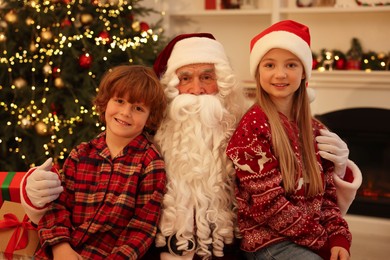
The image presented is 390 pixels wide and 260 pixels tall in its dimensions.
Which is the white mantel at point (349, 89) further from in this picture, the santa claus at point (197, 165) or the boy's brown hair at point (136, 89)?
the boy's brown hair at point (136, 89)

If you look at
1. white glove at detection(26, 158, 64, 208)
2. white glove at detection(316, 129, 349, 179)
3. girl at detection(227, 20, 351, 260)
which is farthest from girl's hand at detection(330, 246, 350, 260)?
white glove at detection(26, 158, 64, 208)

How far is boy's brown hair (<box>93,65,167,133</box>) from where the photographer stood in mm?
1858

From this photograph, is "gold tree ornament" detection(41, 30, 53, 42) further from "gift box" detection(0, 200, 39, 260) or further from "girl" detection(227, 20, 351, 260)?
"girl" detection(227, 20, 351, 260)

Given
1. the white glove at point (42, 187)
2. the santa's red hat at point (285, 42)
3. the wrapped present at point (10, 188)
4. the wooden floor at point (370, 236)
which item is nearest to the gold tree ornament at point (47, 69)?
the wrapped present at point (10, 188)

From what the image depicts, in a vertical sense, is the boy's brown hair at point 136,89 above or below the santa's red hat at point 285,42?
below

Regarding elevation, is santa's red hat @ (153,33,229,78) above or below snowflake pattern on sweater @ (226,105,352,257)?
above

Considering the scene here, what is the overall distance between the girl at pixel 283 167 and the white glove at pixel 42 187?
24.8 inches

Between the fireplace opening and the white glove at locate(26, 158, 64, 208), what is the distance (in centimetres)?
274

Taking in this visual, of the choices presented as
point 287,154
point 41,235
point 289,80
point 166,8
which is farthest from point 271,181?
point 166,8

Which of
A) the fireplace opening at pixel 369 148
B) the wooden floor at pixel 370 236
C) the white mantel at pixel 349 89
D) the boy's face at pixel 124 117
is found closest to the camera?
the boy's face at pixel 124 117

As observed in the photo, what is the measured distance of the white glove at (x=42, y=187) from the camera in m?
1.78

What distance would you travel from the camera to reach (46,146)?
11.3 feet

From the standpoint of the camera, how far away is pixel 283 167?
1.81 m

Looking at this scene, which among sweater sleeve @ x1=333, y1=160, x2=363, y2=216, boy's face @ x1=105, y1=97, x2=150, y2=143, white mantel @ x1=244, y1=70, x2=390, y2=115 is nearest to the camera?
boy's face @ x1=105, y1=97, x2=150, y2=143
